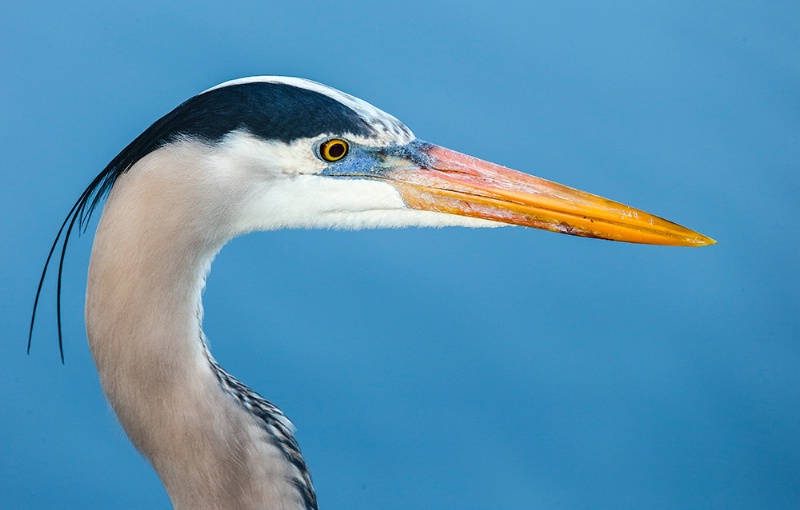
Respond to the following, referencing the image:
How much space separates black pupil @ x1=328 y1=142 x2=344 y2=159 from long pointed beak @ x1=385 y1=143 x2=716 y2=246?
8cm

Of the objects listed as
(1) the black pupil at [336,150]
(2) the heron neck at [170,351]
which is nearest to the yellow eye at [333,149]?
(1) the black pupil at [336,150]

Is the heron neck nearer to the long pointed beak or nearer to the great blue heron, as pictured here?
the great blue heron

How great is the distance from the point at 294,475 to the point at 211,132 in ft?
1.44

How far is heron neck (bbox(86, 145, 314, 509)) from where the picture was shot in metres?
0.93

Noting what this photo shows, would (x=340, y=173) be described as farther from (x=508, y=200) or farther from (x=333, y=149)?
(x=508, y=200)

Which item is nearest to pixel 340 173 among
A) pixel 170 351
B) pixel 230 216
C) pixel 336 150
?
pixel 336 150

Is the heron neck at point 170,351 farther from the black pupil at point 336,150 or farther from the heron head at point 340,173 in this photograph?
the black pupil at point 336,150

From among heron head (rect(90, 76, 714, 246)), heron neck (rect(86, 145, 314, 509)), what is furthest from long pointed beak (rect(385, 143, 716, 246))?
heron neck (rect(86, 145, 314, 509))

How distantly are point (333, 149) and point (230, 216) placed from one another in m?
0.14

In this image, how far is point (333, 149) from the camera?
1000mm

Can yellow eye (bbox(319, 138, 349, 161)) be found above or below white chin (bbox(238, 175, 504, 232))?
above

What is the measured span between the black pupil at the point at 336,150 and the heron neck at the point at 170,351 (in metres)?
0.15

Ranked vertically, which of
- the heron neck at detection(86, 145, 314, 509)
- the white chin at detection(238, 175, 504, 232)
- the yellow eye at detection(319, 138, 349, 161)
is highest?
the yellow eye at detection(319, 138, 349, 161)

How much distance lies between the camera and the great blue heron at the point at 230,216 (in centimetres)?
94
